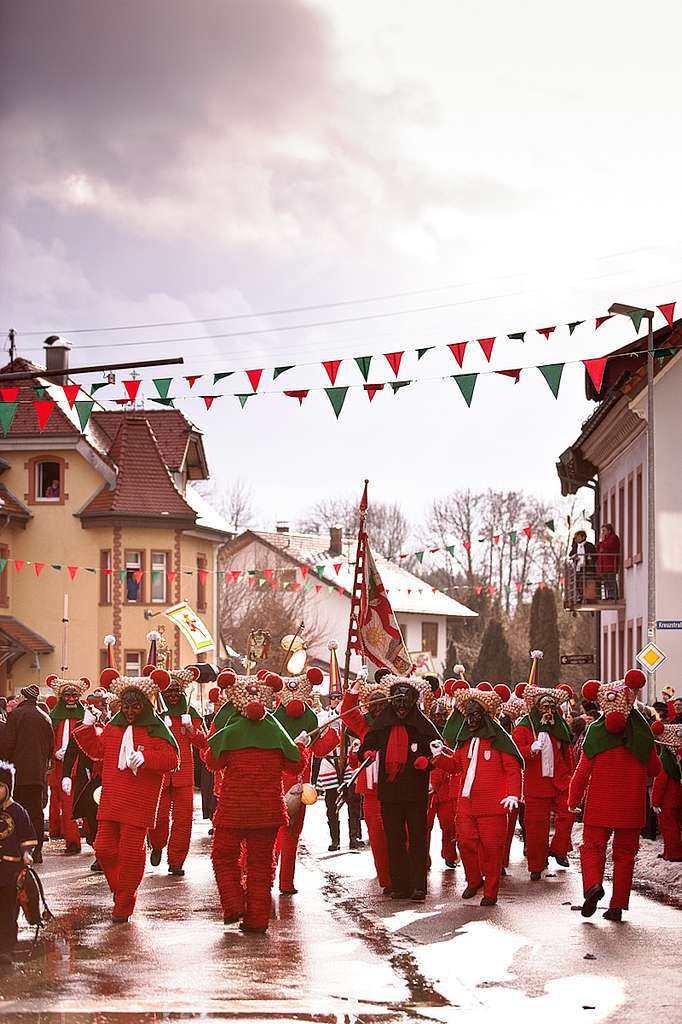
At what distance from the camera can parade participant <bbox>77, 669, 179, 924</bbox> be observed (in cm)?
1222

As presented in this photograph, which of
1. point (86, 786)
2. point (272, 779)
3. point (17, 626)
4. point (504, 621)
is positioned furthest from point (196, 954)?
point (504, 621)

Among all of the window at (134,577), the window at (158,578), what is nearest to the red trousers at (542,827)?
the window at (134,577)

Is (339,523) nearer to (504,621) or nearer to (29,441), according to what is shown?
(504,621)

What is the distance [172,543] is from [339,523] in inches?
1245

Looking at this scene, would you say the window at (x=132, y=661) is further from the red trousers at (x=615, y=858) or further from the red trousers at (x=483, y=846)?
the red trousers at (x=615, y=858)

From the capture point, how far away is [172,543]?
1927 inches

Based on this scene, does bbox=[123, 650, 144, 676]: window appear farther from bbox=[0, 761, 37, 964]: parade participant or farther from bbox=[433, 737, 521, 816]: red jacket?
bbox=[0, 761, 37, 964]: parade participant

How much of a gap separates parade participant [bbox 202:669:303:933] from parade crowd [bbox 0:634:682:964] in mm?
12

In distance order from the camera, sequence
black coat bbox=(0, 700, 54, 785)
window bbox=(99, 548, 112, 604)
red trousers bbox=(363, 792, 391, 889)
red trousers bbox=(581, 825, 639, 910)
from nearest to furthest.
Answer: red trousers bbox=(581, 825, 639, 910) < red trousers bbox=(363, 792, 391, 889) < black coat bbox=(0, 700, 54, 785) < window bbox=(99, 548, 112, 604)

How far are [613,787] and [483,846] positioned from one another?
1.48m

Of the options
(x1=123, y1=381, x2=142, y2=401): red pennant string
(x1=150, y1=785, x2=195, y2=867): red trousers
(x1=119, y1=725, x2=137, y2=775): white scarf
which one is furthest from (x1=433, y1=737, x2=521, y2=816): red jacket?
(x1=123, y1=381, x2=142, y2=401): red pennant string

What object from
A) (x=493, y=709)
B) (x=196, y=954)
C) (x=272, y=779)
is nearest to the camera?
(x=196, y=954)

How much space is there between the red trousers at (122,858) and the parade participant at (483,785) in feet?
9.25

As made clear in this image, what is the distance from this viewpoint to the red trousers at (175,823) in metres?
15.7
